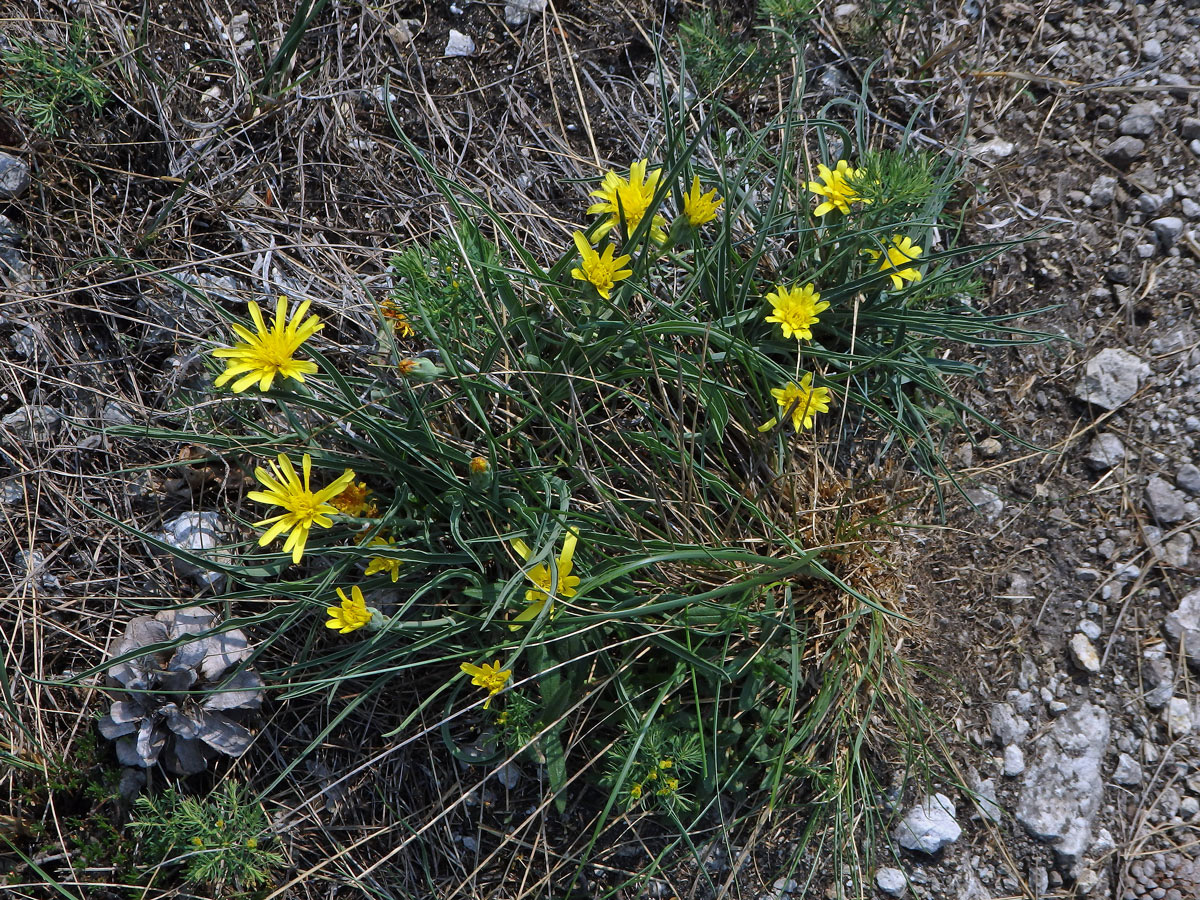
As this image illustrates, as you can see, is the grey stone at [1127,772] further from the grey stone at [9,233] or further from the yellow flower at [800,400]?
the grey stone at [9,233]

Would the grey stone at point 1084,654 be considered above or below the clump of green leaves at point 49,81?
below

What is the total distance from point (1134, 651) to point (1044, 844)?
1.93ft

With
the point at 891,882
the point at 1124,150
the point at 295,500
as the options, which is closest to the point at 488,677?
the point at 295,500

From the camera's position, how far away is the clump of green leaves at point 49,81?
2150 mm

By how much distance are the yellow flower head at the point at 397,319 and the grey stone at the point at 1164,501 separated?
2.13 metres

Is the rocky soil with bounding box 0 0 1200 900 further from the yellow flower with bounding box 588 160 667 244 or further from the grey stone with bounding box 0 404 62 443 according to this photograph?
the yellow flower with bounding box 588 160 667 244

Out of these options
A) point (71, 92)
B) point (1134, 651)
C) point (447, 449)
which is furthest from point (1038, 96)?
point (71, 92)

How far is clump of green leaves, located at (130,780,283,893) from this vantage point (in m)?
1.93

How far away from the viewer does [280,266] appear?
7.49 ft

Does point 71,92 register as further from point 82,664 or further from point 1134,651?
point 1134,651

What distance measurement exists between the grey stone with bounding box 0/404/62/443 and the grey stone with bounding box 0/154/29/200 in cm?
61

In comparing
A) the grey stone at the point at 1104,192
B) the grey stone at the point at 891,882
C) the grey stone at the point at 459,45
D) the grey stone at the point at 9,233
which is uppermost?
the grey stone at the point at 459,45

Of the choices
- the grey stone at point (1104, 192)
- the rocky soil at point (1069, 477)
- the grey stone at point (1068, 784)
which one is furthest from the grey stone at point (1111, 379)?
the grey stone at point (1068, 784)

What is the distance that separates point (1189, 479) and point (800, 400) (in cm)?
126
